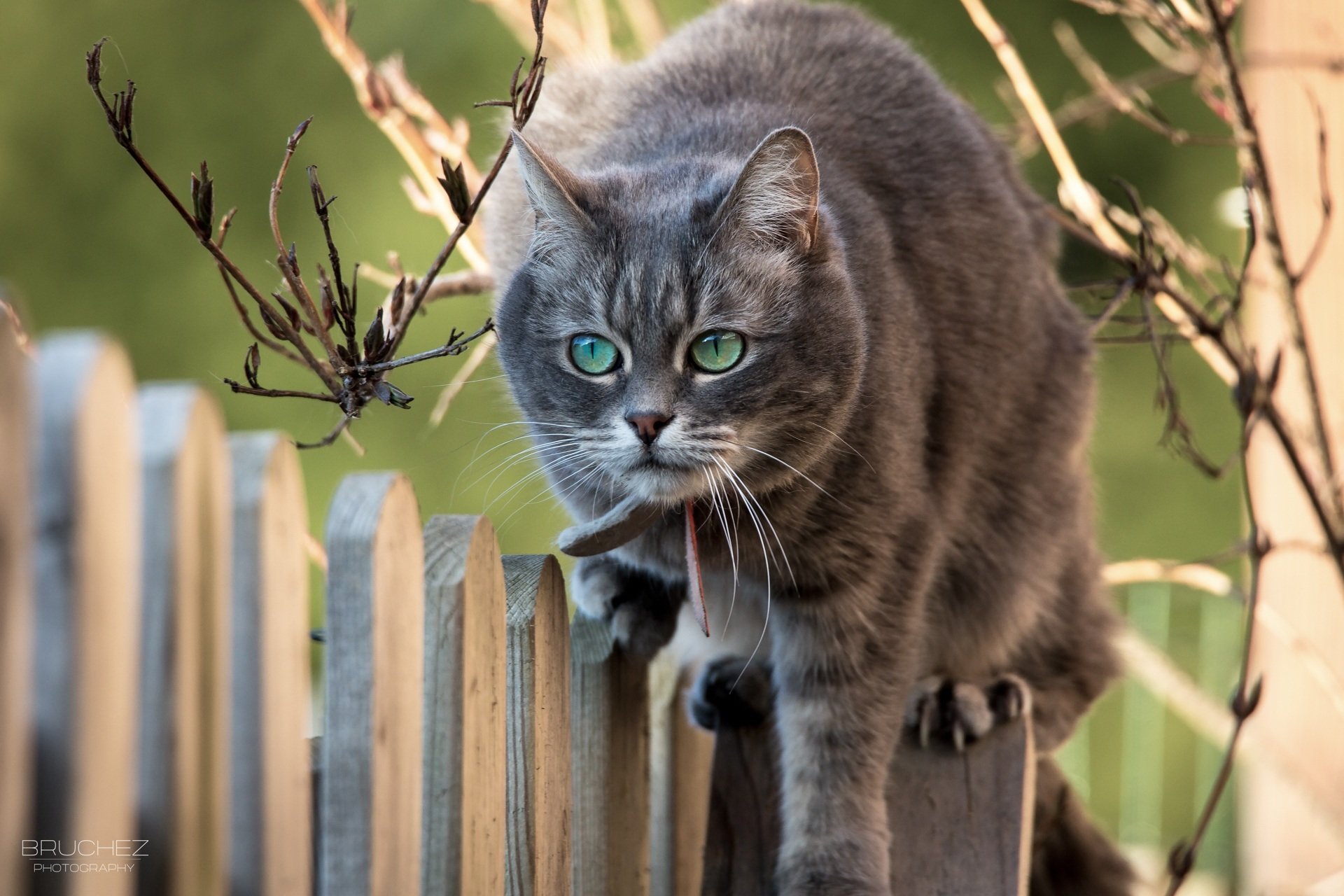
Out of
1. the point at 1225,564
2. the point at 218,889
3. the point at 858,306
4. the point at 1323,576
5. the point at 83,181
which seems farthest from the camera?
the point at 83,181

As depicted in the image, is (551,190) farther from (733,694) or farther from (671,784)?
(671,784)

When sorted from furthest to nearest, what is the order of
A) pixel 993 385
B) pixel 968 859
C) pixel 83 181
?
pixel 83 181 < pixel 993 385 < pixel 968 859

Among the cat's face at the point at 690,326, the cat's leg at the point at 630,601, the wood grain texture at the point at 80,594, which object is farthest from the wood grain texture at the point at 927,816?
the wood grain texture at the point at 80,594

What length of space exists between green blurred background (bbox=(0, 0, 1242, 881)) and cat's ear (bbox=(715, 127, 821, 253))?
3746mm

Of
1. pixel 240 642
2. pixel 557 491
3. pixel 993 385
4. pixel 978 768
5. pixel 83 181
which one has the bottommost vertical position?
pixel 978 768

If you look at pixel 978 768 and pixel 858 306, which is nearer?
pixel 858 306

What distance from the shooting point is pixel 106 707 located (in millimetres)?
899

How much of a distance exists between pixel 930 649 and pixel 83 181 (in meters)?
4.85

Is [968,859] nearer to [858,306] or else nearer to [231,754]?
[858,306]

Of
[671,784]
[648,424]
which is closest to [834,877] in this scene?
[671,784]

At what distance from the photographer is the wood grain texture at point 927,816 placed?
1888mm

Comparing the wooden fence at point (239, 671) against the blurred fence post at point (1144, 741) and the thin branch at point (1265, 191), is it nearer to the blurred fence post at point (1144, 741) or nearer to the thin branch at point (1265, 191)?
the thin branch at point (1265, 191)

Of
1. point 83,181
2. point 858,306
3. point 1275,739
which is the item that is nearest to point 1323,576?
point 1275,739

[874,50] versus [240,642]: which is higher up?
[874,50]
